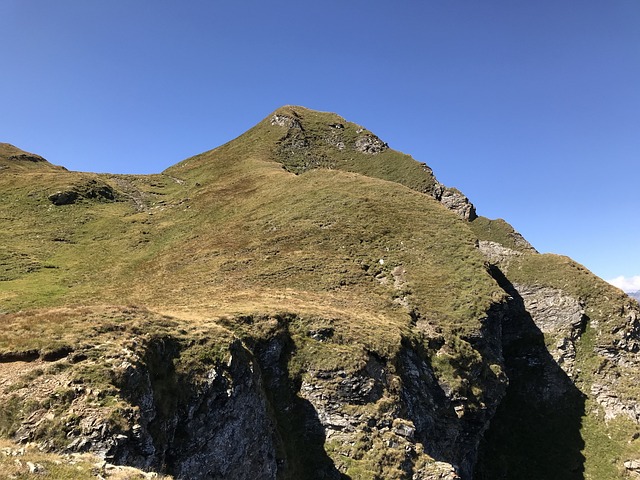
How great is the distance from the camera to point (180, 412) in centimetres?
2209

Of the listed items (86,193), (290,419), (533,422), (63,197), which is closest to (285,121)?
(86,193)

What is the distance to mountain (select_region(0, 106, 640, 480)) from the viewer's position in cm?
2039

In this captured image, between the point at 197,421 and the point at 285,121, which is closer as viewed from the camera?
the point at 197,421

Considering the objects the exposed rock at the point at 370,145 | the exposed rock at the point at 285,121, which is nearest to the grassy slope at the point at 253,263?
the exposed rock at the point at 370,145

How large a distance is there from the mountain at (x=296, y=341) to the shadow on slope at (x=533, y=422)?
25 cm

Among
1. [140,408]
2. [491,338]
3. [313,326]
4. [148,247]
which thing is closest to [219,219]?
[148,247]

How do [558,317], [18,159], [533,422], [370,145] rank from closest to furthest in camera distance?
[533,422]
[558,317]
[18,159]
[370,145]

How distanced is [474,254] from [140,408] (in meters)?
47.6

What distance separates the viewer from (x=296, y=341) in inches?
1348

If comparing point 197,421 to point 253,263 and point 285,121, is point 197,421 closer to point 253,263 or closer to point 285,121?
point 253,263

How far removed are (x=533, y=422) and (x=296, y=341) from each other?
37.4 meters

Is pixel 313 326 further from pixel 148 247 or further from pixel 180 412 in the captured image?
pixel 148 247

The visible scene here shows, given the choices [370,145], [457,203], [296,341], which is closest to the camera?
[296,341]

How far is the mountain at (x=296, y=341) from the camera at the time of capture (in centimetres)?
2039
